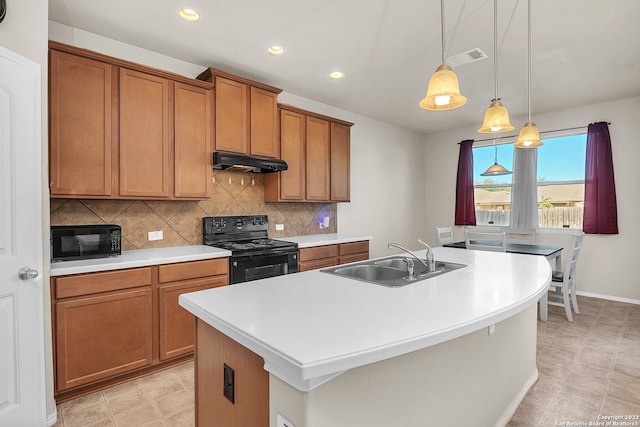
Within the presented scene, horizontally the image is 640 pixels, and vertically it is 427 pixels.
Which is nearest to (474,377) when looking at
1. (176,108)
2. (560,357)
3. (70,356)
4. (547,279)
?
(547,279)

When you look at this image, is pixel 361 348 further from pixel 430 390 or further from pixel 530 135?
pixel 530 135

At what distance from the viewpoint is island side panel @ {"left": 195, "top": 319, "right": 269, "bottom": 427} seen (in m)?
1.12

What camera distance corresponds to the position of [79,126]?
2.38 m

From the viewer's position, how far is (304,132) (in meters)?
3.92

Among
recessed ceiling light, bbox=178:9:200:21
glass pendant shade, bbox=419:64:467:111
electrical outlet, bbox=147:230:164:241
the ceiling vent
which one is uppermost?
the ceiling vent

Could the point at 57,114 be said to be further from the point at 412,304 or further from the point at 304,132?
the point at 412,304

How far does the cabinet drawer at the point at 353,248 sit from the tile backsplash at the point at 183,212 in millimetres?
640

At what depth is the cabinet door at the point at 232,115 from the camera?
310 centimetres

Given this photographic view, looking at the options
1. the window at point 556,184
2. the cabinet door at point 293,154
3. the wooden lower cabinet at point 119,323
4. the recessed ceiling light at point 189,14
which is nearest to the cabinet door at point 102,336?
the wooden lower cabinet at point 119,323

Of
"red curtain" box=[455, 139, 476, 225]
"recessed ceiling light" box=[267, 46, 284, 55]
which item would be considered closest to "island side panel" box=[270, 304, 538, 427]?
"recessed ceiling light" box=[267, 46, 284, 55]

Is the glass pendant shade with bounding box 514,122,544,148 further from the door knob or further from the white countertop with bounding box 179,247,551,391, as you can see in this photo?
the door knob

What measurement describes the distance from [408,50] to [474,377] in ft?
8.71

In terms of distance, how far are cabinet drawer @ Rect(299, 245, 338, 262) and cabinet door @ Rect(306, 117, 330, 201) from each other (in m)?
0.65

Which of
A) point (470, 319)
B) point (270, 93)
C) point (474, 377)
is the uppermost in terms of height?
point (270, 93)
